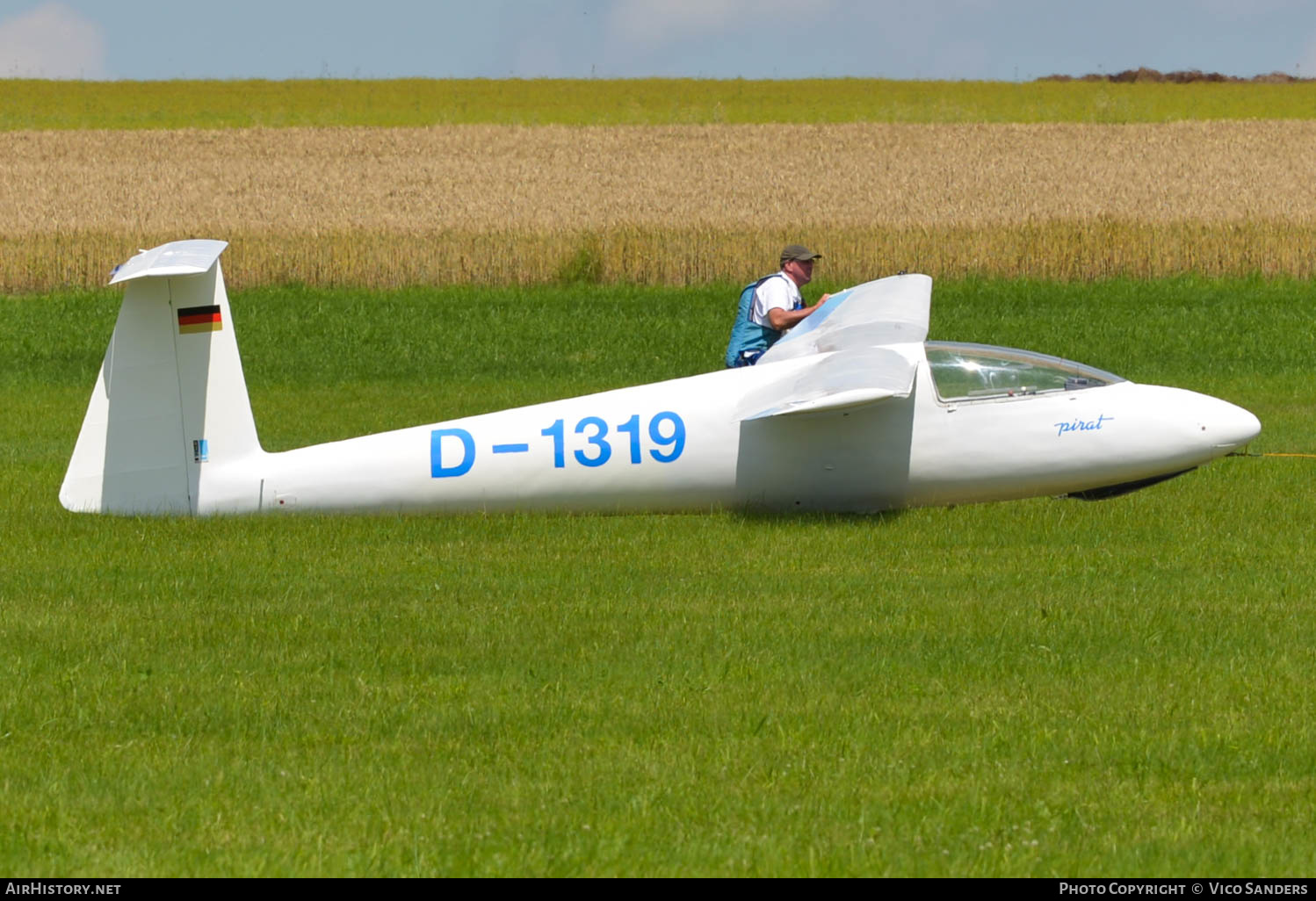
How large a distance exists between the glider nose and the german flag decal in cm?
767

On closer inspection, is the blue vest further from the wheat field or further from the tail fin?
the wheat field

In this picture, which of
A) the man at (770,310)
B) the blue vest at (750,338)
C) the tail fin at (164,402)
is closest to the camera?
the tail fin at (164,402)

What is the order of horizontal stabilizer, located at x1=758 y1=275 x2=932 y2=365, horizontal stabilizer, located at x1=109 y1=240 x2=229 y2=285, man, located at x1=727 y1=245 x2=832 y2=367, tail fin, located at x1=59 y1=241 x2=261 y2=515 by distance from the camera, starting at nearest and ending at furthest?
horizontal stabilizer, located at x1=109 y1=240 x2=229 y2=285
tail fin, located at x1=59 y1=241 x2=261 y2=515
horizontal stabilizer, located at x1=758 y1=275 x2=932 y2=365
man, located at x1=727 y1=245 x2=832 y2=367

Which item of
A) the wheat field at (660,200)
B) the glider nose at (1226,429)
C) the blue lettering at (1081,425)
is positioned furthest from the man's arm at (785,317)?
the wheat field at (660,200)

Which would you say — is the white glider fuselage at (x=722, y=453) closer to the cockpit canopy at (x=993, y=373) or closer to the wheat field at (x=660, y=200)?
the cockpit canopy at (x=993, y=373)

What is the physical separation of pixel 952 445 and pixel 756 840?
270 inches

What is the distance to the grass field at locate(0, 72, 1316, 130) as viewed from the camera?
62969 mm

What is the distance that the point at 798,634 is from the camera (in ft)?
27.5

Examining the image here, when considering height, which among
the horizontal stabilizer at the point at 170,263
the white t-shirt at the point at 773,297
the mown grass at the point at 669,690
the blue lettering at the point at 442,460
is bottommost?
the mown grass at the point at 669,690

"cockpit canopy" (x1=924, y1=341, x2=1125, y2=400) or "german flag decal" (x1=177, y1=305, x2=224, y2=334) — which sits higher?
"german flag decal" (x1=177, y1=305, x2=224, y2=334)

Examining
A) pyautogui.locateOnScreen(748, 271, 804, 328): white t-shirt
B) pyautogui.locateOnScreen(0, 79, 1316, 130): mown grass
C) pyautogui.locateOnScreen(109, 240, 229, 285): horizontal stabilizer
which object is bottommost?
pyautogui.locateOnScreen(109, 240, 229, 285): horizontal stabilizer

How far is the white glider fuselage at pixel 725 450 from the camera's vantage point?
11.7 metres

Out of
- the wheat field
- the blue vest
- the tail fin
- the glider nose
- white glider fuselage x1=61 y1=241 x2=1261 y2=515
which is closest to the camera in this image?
the tail fin

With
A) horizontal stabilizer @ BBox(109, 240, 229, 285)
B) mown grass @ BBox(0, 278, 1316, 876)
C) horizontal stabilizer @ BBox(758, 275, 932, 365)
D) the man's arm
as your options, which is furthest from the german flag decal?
the man's arm
